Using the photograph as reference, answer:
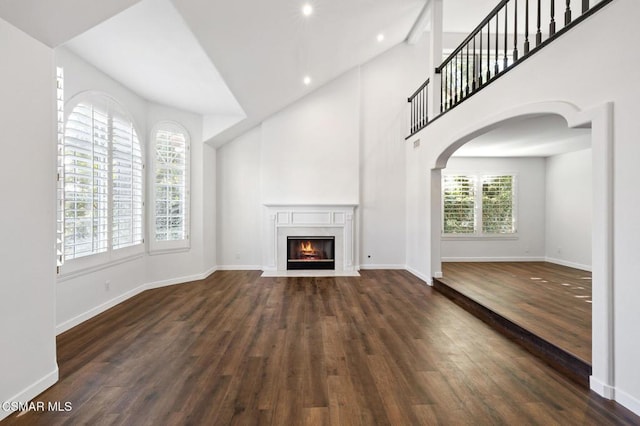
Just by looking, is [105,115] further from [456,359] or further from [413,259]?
[413,259]

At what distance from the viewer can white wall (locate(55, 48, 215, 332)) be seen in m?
3.34

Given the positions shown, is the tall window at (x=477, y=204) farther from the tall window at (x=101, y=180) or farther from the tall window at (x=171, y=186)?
the tall window at (x=101, y=180)

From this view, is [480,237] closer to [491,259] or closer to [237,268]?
[491,259]

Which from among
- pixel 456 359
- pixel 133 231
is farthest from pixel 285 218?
pixel 456 359

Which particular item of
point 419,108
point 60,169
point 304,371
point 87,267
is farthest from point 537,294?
point 60,169

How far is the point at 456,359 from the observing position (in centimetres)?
264

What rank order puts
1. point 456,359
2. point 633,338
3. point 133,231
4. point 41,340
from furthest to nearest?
point 133,231
point 456,359
point 41,340
point 633,338

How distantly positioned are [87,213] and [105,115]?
1323 millimetres

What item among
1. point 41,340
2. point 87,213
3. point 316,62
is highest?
point 316,62

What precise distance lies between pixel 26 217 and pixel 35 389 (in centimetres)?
121

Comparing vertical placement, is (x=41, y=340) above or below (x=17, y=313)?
below

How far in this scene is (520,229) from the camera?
23.6 ft

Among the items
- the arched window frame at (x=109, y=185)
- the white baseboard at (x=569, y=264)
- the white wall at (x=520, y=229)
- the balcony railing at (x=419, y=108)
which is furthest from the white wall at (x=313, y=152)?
the white baseboard at (x=569, y=264)

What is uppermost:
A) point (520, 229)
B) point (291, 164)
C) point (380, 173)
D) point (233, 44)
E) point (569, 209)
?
point (233, 44)
